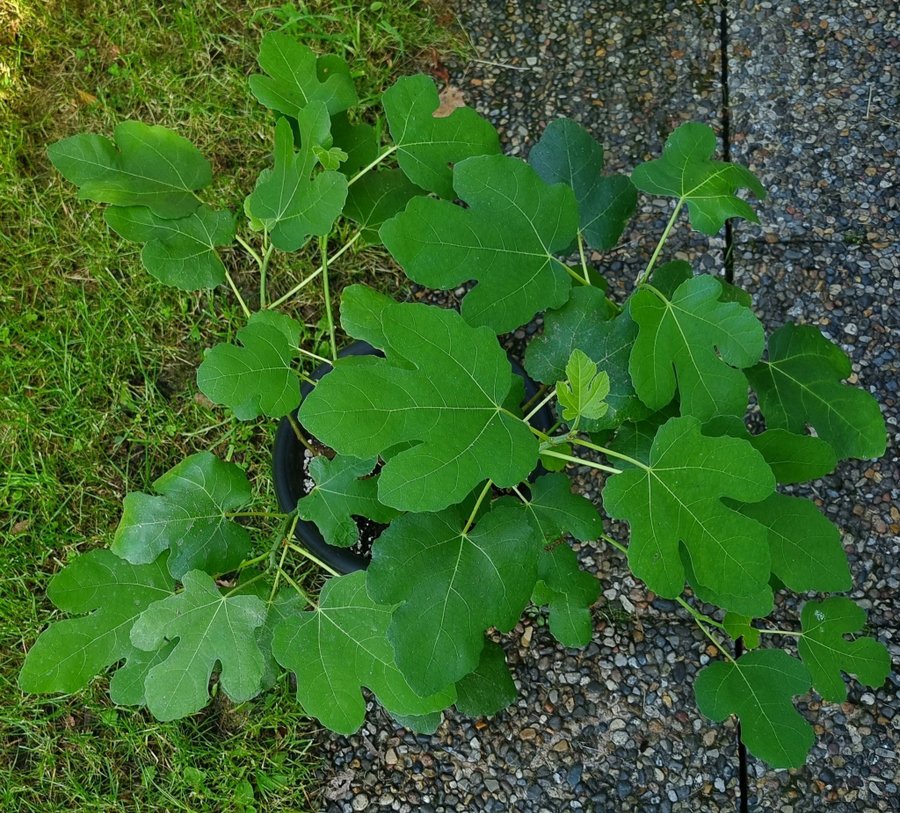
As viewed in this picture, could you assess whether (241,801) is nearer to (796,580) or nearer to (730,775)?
(730,775)

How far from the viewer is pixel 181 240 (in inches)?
73.4

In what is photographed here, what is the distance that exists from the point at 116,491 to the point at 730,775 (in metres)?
1.94

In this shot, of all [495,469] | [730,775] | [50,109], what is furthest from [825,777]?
[50,109]

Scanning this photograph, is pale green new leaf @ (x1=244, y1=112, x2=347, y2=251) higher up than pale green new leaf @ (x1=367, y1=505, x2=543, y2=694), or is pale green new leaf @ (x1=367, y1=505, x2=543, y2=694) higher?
pale green new leaf @ (x1=244, y1=112, x2=347, y2=251)

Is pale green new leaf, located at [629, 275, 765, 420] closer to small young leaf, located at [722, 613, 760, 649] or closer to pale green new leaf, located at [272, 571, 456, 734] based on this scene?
small young leaf, located at [722, 613, 760, 649]

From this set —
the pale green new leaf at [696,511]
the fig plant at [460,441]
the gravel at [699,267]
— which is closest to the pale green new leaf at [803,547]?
the fig plant at [460,441]

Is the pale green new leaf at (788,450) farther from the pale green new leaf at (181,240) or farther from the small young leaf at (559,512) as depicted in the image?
the pale green new leaf at (181,240)

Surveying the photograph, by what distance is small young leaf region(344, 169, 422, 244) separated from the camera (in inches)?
74.1

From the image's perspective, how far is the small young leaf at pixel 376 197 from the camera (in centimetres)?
188

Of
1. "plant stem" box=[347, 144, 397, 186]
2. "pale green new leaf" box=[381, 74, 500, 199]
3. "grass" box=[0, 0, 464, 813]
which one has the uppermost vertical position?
"pale green new leaf" box=[381, 74, 500, 199]

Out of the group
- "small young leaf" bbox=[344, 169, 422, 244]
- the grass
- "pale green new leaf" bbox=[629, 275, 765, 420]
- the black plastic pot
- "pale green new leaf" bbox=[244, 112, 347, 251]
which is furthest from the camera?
the grass

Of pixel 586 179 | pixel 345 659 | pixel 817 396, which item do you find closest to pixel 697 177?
pixel 586 179

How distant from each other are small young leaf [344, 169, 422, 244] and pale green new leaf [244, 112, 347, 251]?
0.19 metres

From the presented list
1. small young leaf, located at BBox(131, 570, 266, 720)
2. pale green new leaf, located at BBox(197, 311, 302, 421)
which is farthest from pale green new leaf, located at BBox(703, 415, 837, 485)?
small young leaf, located at BBox(131, 570, 266, 720)
